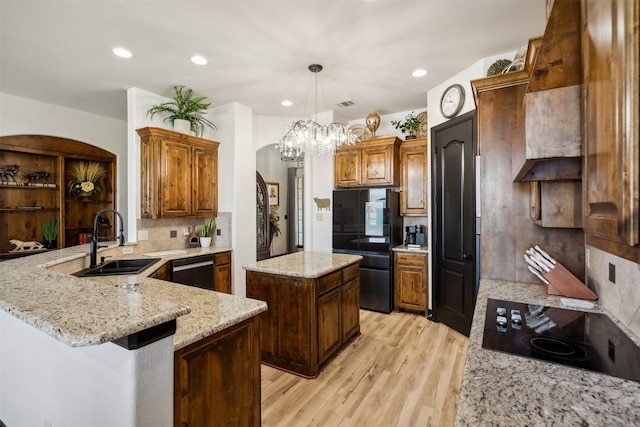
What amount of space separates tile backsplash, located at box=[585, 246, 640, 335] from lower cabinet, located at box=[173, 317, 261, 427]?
5.45 ft

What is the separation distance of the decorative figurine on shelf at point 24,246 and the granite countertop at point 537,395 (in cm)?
513

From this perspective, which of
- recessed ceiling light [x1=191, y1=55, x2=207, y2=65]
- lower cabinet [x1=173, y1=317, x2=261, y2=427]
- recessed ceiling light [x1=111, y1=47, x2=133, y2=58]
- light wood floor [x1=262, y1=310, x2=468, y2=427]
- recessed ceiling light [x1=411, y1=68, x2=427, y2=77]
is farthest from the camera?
recessed ceiling light [x1=411, y1=68, x2=427, y2=77]

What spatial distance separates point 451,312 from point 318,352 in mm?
1824

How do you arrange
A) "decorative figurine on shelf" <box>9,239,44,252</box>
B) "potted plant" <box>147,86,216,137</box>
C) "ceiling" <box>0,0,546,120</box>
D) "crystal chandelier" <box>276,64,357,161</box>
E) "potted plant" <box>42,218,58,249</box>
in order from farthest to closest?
"potted plant" <box>42,218,58,249</box> < "decorative figurine on shelf" <box>9,239,44,252</box> < "potted plant" <box>147,86,216,137</box> < "crystal chandelier" <box>276,64,357,161</box> < "ceiling" <box>0,0,546,120</box>

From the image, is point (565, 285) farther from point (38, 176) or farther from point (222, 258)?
point (38, 176)

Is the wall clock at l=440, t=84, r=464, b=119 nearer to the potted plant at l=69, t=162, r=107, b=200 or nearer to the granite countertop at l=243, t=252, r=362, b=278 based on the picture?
the granite countertop at l=243, t=252, r=362, b=278

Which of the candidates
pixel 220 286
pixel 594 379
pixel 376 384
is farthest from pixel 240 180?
pixel 594 379

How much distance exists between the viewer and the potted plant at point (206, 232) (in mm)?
4219

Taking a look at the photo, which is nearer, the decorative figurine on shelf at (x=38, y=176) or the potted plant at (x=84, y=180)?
the decorative figurine on shelf at (x=38, y=176)

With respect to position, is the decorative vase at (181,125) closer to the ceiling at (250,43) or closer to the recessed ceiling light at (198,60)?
the ceiling at (250,43)

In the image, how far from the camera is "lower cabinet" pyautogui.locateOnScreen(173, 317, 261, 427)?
1196mm

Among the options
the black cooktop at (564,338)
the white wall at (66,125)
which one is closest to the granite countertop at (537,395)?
the black cooktop at (564,338)

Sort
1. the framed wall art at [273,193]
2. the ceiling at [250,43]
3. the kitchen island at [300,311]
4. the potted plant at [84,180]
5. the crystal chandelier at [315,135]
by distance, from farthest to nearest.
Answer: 1. the framed wall art at [273,193]
2. the potted plant at [84,180]
3. the crystal chandelier at [315,135]
4. the kitchen island at [300,311]
5. the ceiling at [250,43]

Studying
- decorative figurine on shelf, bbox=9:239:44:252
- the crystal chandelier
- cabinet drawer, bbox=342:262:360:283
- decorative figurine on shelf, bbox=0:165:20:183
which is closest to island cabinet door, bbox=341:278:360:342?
cabinet drawer, bbox=342:262:360:283
